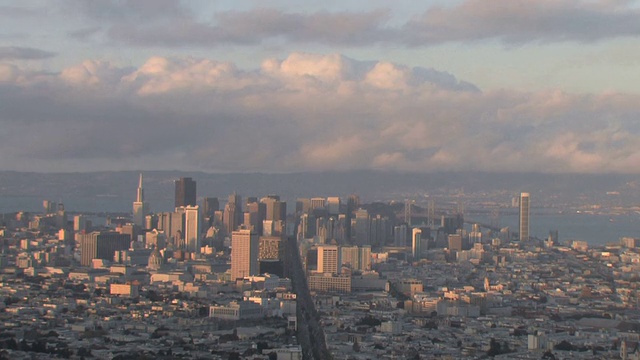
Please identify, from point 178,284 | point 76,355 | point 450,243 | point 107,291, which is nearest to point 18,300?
point 107,291

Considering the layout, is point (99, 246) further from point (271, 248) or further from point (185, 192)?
point (185, 192)

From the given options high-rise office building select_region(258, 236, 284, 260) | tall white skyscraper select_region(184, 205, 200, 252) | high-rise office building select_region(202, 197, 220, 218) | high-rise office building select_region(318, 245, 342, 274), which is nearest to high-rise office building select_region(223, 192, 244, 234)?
high-rise office building select_region(202, 197, 220, 218)

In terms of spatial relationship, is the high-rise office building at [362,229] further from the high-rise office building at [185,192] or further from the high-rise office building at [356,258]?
the high-rise office building at [185,192]

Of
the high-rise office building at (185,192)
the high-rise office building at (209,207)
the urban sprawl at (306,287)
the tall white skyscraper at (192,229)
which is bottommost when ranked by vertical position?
the urban sprawl at (306,287)

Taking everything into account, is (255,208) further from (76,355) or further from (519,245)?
(76,355)

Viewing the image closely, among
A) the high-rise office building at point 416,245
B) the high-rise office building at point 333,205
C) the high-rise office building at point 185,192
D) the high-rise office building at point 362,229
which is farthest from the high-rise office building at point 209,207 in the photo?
the high-rise office building at point 416,245

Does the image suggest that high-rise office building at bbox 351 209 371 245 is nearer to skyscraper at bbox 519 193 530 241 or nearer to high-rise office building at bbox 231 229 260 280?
skyscraper at bbox 519 193 530 241
